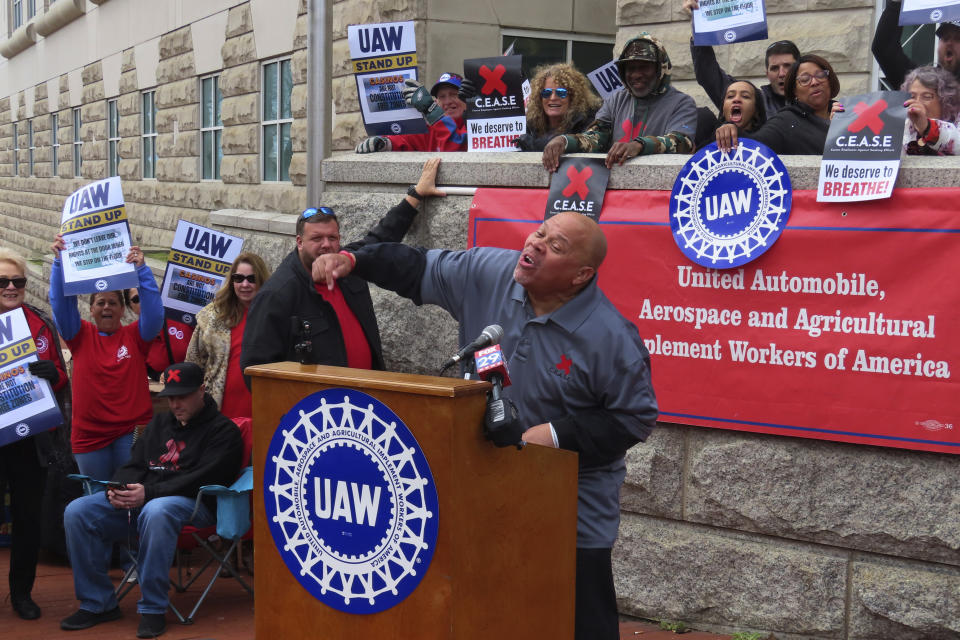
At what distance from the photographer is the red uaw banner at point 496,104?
641 centimetres

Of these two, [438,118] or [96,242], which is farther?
[438,118]

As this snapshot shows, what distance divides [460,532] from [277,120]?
12.3 m

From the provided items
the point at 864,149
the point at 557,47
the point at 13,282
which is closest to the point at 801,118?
the point at 864,149

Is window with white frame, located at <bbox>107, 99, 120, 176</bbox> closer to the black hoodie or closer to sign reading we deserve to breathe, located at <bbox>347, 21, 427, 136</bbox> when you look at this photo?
sign reading we deserve to breathe, located at <bbox>347, 21, 427, 136</bbox>

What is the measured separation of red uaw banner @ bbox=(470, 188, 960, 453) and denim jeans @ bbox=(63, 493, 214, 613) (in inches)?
102

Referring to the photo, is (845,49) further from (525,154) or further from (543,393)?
(543,393)

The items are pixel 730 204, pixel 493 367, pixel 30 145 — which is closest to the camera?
pixel 493 367

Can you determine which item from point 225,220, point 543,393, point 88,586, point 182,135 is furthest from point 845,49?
point 182,135

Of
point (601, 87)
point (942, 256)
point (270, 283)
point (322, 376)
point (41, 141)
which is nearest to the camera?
point (322, 376)

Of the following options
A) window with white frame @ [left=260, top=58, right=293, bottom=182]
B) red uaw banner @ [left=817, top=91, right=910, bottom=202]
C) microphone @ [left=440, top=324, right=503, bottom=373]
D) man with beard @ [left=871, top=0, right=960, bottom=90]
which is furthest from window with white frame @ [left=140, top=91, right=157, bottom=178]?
microphone @ [left=440, top=324, right=503, bottom=373]

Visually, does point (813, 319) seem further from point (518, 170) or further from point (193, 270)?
point (193, 270)

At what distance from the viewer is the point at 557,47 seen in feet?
40.1

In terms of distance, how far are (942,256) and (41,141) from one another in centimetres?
2930

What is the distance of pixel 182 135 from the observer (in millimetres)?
18156
